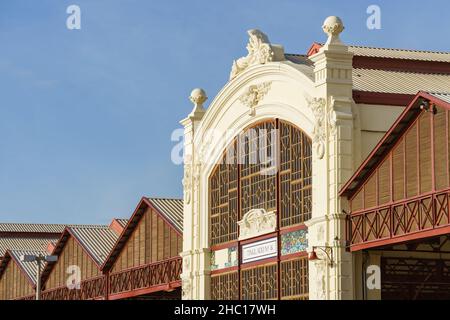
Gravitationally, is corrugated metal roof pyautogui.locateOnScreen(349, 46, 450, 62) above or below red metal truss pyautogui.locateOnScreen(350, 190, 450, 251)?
above

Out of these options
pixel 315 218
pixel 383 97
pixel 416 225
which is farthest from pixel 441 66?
pixel 416 225

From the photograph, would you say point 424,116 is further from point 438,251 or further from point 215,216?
point 215,216

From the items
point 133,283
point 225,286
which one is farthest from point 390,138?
point 133,283

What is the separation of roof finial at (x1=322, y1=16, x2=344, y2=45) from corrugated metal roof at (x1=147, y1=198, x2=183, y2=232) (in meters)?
17.4

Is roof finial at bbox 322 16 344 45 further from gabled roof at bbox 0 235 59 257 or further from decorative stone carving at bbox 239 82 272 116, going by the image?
gabled roof at bbox 0 235 59 257

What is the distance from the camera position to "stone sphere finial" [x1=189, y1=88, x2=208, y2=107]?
5950cm

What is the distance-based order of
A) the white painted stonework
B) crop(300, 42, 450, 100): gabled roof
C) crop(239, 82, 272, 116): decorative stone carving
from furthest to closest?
crop(239, 82, 272, 116): decorative stone carving, crop(300, 42, 450, 100): gabled roof, the white painted stonework

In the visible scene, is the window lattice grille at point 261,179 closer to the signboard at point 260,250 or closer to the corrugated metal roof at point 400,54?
the signboard at point 260,250

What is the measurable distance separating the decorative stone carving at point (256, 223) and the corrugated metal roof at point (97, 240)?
1983 centimetres

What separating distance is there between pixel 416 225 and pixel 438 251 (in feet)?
19.7

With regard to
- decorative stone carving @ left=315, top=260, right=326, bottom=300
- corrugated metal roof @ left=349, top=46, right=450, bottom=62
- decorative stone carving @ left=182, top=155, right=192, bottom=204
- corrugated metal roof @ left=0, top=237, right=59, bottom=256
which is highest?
corrugated metal roof @ left=349, top=46, right=450, bottom=62

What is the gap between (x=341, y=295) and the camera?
45.3 metres

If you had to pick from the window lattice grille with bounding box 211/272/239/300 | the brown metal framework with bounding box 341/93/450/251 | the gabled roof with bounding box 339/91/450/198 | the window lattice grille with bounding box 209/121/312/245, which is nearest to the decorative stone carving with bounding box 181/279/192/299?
the window lattice grille with bounding box 211/272/239/300

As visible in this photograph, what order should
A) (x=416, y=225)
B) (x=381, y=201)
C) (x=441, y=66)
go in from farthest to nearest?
1. (x=441, y=66)
2. (x=381, y=201)
3. (x=416, y=225)
